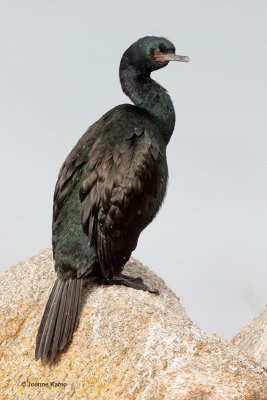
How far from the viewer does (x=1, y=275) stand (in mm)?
6914

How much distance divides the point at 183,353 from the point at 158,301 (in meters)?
0.99

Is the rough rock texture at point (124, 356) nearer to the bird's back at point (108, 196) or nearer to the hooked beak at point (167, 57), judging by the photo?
the bird's back at point (108, 196)

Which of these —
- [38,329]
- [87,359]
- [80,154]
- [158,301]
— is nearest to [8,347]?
[38,329]

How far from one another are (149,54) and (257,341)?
2925 millimetres

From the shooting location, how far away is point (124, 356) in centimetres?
537

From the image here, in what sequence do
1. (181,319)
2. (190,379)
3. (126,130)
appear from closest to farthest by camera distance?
1. (190,379)
2. (181,319)
3. (126,130)

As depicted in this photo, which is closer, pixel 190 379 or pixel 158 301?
pixel 190 379

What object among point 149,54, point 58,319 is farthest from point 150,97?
point 58,319

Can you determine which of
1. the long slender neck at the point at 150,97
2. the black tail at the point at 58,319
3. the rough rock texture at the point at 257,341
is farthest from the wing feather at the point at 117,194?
the rough rock texture at the point at 257,341

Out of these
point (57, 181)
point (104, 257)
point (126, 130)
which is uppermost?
point (126, 130)

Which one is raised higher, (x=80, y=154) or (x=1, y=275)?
(x=80, y=154)

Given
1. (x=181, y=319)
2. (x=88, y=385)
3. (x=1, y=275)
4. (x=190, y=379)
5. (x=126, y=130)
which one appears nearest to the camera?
(x=190, y=379)

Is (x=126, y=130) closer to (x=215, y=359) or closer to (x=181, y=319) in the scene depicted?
(x=181, y=319)

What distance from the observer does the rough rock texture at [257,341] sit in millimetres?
6898
